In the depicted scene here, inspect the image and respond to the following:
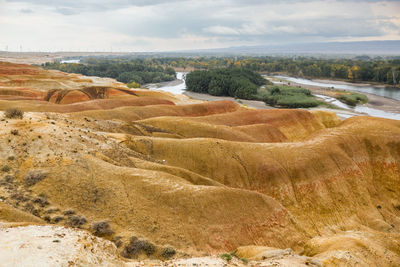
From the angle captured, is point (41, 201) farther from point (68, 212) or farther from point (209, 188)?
point (209, 188)

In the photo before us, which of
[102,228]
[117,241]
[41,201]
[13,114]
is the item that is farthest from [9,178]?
[13,114]

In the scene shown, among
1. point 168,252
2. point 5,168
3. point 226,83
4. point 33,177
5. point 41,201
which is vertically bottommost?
point 168,252

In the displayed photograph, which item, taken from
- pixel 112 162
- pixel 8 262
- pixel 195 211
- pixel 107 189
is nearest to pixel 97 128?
pixel 112 162

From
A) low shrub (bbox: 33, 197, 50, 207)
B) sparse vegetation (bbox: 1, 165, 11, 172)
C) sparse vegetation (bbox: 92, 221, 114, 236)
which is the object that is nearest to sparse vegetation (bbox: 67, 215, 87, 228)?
sparse vegetation (bbox: 92, 221, 114, 236)

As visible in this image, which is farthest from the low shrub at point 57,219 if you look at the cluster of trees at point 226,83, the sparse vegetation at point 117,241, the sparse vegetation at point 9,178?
the cluster of trees at point 226,83

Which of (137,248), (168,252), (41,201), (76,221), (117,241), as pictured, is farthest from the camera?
(41,201)

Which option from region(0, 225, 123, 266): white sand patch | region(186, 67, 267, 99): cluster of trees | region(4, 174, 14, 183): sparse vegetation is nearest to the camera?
region(0, 225, 123, 266): white sand patch

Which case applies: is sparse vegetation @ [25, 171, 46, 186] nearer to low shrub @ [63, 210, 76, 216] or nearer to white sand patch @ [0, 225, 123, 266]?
low shrub @ [63, 210, 76, 216]
